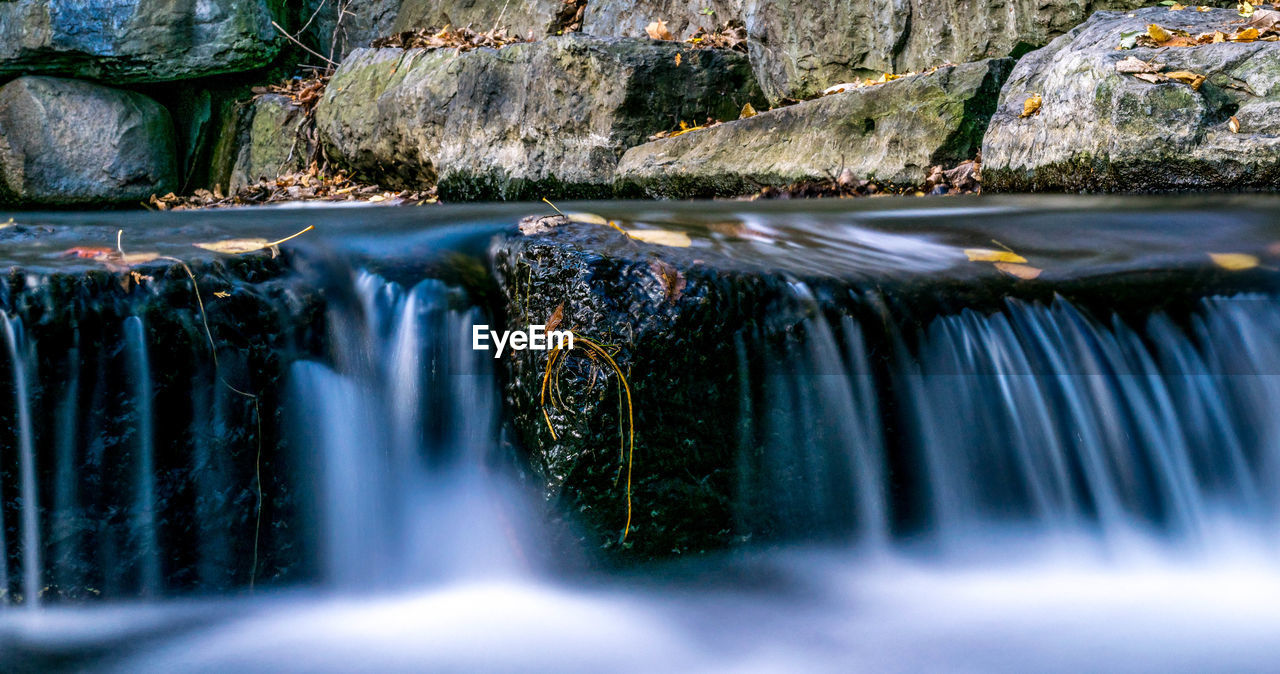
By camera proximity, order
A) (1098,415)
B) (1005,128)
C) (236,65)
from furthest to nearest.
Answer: (236,65) < (1005,128) < (1098,415)

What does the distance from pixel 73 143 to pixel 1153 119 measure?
8.85m

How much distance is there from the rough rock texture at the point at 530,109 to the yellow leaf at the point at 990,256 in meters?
3.59

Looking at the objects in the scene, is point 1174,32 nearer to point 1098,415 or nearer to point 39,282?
point 1098,415

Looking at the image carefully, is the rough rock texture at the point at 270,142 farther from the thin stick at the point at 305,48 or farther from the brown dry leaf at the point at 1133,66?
the brown dry leaf at the point at 1133,66

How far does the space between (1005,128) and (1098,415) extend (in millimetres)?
2292

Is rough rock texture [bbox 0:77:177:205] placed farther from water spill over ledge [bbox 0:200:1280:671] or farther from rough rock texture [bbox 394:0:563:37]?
water spill over ledge [bbox 0:200:1280:671]

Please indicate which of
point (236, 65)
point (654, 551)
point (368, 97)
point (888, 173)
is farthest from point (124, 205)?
point (654, 551)

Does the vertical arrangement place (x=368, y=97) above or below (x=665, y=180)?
above

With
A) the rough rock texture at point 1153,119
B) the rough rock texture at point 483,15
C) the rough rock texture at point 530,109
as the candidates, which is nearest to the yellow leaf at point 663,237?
the rough rock texture at point 1153,119

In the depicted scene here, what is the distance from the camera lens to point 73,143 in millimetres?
8766

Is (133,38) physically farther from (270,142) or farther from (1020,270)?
(1020,270)

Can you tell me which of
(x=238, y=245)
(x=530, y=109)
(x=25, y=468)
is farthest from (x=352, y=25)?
(x=25, y=468)

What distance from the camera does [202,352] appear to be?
2.18 meters

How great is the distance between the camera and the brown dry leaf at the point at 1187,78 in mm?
3582
